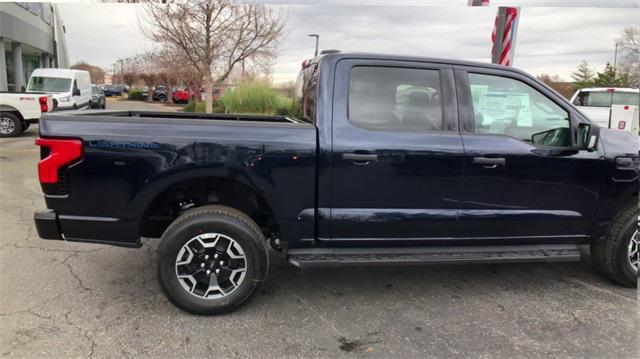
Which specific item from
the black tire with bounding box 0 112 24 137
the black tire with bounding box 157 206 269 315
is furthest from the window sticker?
the black tire with bounding box 0 112 24 137

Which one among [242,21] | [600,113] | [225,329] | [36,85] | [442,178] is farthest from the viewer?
[36,85]

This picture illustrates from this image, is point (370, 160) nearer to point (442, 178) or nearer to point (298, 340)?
point (442, 178)

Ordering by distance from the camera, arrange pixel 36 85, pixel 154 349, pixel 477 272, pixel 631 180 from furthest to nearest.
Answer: pixel 36 85 < pixel 477 272 < pixel 631 180 < pixel 154 349

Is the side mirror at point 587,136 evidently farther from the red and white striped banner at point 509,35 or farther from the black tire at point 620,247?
the red and white striped banner at point 509,35

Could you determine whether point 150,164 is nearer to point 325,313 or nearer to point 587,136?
point 325,313

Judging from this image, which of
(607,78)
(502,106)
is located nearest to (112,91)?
(607,78)

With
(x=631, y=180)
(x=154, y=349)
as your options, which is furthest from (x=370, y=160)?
(x=631, y=180)

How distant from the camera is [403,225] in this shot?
3.46 meters

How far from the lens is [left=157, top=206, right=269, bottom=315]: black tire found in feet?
10.6

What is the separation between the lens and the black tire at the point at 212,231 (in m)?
3.22

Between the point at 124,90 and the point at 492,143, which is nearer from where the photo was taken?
the point at 492,143

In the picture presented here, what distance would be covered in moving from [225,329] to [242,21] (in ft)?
41.6

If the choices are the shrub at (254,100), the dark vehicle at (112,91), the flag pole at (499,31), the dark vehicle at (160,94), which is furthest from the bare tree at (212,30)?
the dark vehicle at (112,91)

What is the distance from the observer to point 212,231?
3236 millimetres
